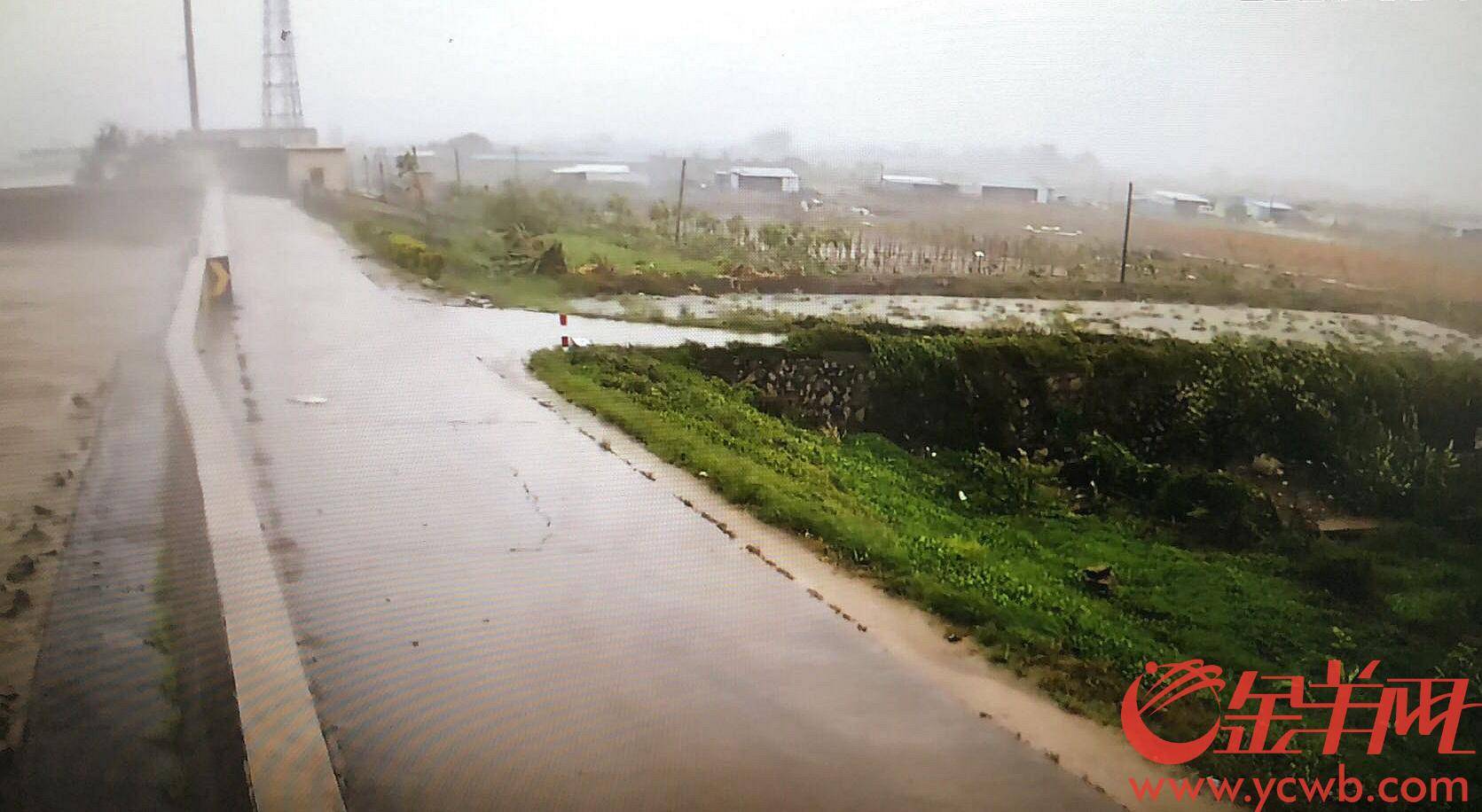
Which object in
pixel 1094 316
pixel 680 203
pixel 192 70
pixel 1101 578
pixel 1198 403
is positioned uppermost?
pixel 192 70

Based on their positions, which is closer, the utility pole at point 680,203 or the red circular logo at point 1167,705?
the red circular logo at point 1167,705

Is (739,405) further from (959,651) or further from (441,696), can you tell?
(441,696)

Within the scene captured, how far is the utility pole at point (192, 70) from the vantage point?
6.25 ft

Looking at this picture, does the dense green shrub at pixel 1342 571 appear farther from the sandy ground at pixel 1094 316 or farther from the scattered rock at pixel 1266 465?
the sandy ground at pixel 1094 316

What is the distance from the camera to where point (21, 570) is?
1646 mm

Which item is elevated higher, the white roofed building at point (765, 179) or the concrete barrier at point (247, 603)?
the white roofed building at point (765, 179)

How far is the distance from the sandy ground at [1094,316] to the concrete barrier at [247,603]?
864mm

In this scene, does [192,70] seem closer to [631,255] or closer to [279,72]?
[279,72]

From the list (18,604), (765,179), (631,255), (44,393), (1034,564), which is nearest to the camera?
(18,604)

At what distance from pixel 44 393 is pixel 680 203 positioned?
1375 millimetres

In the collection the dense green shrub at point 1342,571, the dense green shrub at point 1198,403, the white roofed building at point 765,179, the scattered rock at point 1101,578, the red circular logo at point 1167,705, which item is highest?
the white roofed building at point 765,179

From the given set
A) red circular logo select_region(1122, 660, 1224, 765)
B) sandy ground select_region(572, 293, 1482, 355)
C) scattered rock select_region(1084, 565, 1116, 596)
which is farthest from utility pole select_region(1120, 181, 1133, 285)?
red circular logo select_region(1122, 660, 1224, 765)

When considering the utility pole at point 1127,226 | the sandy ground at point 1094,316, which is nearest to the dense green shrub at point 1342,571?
the sandy ground at point 1094,316

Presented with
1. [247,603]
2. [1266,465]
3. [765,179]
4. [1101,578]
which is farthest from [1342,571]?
[247,603]
